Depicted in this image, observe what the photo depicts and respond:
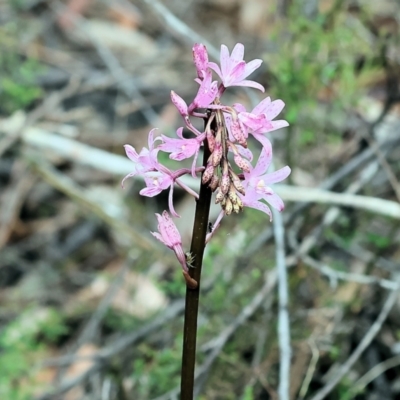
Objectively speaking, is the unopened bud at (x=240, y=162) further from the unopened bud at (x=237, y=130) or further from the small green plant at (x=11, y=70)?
the small green plant at (x=11, y=70)

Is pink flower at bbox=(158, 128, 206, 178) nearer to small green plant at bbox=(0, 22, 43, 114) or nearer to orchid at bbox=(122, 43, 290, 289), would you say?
orchid at bbox=(122, 43, 290, 289)

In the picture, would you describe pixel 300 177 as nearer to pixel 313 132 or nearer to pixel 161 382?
pixel 313 132

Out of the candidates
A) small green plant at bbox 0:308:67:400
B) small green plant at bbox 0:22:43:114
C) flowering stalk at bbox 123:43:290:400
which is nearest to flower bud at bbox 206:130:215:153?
A: flowering stalk at bbox 123:43:290:400

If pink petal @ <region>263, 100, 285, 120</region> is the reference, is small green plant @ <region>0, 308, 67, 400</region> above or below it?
above

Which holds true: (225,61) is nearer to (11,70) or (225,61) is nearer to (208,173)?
(208,173)

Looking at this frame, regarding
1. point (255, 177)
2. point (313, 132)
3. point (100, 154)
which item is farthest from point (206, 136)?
point (100, 154)

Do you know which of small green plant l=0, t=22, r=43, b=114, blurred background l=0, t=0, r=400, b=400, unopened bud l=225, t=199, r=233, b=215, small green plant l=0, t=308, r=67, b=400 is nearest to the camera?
unopened bud l=225, t=199, r=233, b=215
